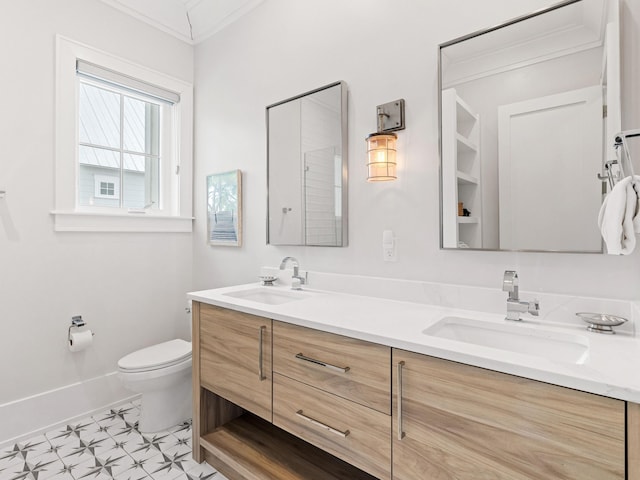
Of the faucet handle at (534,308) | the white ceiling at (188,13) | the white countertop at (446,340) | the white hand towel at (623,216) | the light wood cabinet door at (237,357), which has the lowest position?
the light wood cabinet door at (237,357)

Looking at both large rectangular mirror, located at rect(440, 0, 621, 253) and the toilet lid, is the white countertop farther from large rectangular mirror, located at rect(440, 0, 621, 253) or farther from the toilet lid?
the toilet lid

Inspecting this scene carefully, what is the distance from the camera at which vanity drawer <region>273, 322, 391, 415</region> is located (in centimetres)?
109

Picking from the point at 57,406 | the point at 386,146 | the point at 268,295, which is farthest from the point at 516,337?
the point at 57,406

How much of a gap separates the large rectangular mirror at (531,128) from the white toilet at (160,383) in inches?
63.6

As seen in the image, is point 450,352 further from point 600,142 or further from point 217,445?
point 217,445

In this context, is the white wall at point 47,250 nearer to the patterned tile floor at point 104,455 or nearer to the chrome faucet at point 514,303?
the patterned tile floor at point 104,455

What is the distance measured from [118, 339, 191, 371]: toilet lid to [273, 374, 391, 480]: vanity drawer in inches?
35.1

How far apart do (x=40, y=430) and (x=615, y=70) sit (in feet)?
10.3

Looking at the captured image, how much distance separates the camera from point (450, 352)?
3.05 feet

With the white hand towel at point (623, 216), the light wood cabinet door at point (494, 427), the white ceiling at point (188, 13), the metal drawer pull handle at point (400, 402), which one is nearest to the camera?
the light wood cabinet door at point (494, 427)

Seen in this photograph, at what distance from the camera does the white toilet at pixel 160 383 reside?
190 centimetres

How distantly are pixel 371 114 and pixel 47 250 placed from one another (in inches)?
78.1

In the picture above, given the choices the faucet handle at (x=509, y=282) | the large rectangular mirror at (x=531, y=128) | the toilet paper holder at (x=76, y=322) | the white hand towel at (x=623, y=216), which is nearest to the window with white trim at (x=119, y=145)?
the toilet paper holder at (x=76, y=322)

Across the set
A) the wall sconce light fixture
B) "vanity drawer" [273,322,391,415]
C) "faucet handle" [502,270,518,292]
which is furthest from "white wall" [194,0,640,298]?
"vanity drawer" [273,322,391,415]
